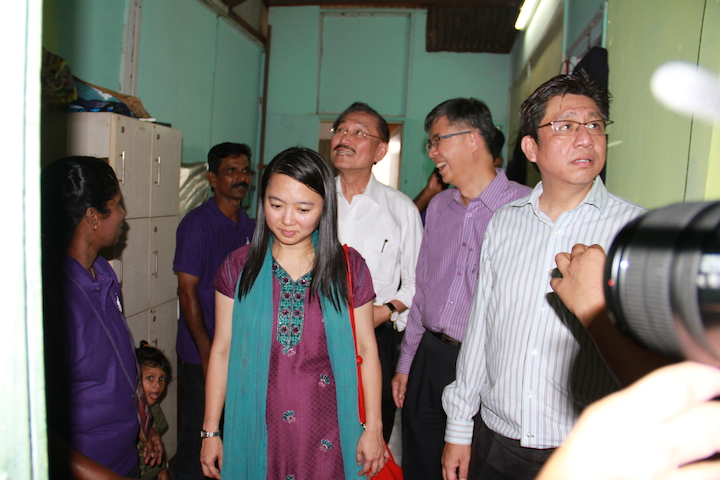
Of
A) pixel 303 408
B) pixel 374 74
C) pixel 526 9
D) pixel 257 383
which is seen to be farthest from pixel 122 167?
pixel 374 74

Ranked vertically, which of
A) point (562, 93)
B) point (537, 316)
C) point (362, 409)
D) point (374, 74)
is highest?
point (374, 74)

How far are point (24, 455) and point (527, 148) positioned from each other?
5.50 ft

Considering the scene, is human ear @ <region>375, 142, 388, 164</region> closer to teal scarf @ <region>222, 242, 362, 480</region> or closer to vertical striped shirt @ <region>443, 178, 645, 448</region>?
vertical striped shirt @ <region>443, 178, 645, 448</region>

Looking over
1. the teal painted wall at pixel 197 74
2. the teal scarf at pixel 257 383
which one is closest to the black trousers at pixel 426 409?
the teal scarf at pixel 257 383

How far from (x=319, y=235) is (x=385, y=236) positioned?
2.87 ft

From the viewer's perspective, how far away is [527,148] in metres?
1.72

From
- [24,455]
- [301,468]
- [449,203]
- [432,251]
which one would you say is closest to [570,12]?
[449,203]

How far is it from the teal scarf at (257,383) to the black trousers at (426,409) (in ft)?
2.22

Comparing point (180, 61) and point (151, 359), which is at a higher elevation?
point (180, 61)

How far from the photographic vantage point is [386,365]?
8.38 ft

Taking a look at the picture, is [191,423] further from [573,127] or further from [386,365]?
[573,127]

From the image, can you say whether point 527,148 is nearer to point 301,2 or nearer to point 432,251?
point 432,251

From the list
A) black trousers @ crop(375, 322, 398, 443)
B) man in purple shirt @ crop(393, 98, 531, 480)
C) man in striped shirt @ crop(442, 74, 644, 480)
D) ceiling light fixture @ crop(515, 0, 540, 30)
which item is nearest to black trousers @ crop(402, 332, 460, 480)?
man in purple shirt @ crop(393, 98, 531, 480)

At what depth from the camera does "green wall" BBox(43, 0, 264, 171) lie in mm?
3178
